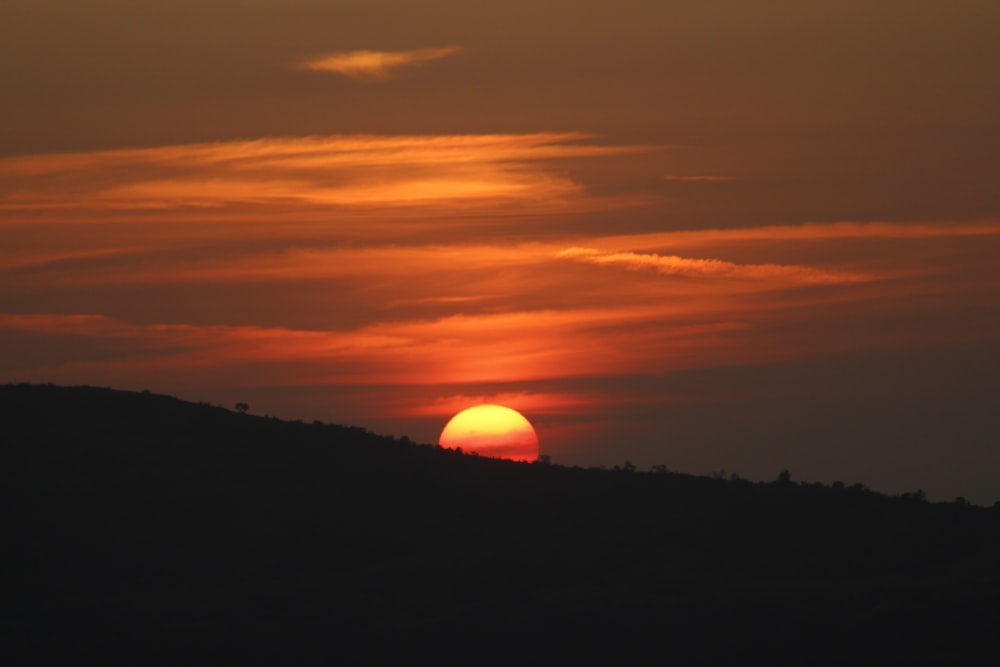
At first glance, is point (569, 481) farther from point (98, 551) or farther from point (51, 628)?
point (51, 628)

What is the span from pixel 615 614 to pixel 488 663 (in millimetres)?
4049

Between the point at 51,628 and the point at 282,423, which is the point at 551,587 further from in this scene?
the point at 282,423

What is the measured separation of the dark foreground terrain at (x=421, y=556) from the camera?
42250 mm

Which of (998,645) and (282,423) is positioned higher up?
(282,423)

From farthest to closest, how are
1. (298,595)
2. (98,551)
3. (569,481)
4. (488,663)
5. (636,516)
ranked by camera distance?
(569,481) → (636,516) → (98,551) → (298,595) → (488,663)

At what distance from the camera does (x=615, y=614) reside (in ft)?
143

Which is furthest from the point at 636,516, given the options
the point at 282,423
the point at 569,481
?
the point at 282,423

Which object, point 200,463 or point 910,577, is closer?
point 910,577

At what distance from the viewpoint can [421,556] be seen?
52.4m

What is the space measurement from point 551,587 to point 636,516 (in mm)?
8295

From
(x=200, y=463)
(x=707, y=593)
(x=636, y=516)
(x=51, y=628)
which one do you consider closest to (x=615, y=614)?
(x=707, y=593)

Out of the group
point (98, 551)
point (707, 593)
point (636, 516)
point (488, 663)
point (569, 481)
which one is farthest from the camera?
point (569, 481)

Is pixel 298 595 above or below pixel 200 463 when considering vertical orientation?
below

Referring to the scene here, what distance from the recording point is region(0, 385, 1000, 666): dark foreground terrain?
4225 cm
